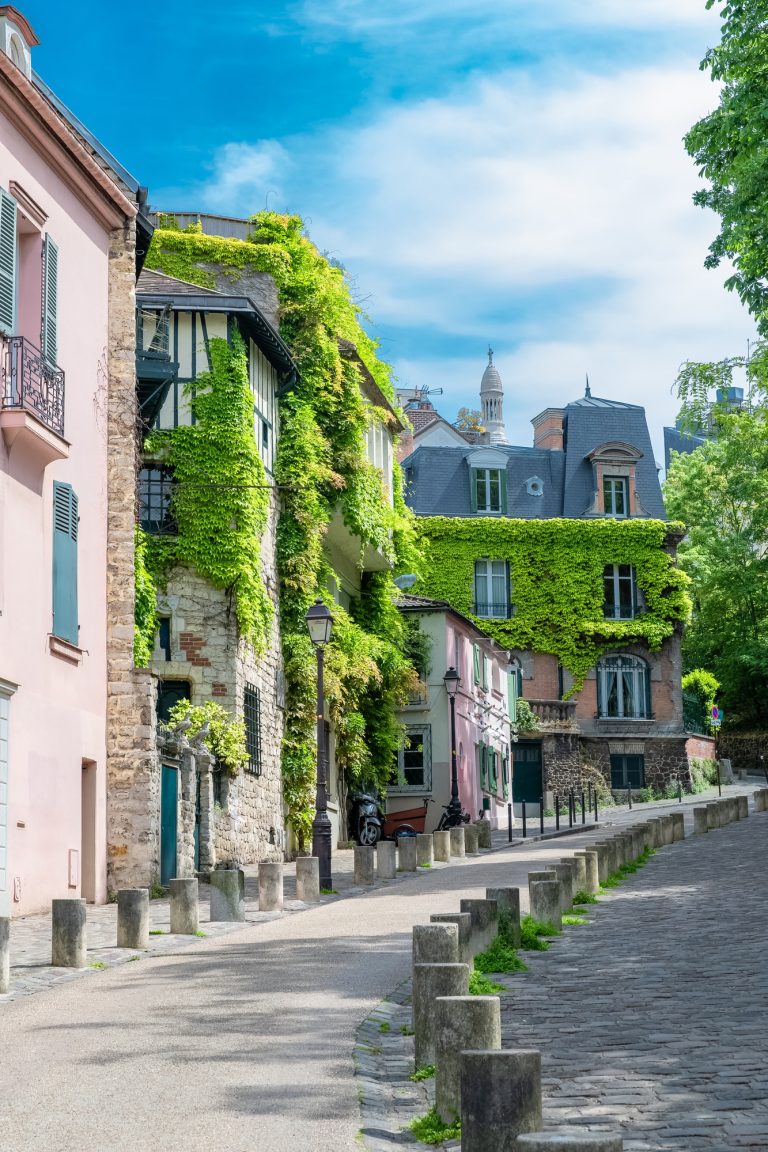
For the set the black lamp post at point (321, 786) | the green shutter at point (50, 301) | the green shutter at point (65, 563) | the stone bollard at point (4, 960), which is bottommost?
the stone bollard at point (4, 960)

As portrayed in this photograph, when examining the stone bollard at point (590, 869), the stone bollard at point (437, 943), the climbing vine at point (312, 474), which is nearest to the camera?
the stone bollard at point (437, 943)

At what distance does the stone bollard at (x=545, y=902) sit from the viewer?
586 inches

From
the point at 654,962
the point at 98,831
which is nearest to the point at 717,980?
the point at 654,962

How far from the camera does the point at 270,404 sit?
28875 mm

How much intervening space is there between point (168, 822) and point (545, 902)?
325 inches

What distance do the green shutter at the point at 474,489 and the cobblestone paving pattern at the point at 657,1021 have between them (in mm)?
36369

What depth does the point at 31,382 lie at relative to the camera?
59.7 feet

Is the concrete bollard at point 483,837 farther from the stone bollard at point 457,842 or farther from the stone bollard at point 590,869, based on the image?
the stone bollard at point 590,869

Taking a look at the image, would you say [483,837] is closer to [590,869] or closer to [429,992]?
[590,869]

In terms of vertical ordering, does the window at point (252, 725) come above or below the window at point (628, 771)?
above

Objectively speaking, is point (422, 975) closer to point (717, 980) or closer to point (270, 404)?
point (717, 980)

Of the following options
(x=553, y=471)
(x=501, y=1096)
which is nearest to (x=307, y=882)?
(x=501, y=1096)

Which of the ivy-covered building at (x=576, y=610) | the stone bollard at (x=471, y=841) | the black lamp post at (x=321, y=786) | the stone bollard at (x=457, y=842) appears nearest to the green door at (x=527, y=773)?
the ivy-covered building at (x=576, y=610)

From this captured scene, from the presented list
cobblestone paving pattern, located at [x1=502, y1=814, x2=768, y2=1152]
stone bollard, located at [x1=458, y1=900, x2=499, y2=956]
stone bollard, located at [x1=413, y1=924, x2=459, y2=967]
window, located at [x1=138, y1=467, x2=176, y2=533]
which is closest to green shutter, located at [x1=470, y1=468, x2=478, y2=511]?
window, located at [x1=138, y1=467, x2=176, y2=533]
